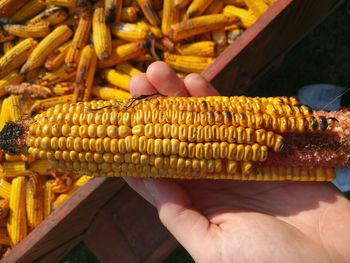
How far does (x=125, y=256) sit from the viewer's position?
427 cm

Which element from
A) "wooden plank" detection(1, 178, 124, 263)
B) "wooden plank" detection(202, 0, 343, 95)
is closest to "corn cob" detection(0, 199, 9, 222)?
"wooden plank" detection(1, 178, 124, 263)

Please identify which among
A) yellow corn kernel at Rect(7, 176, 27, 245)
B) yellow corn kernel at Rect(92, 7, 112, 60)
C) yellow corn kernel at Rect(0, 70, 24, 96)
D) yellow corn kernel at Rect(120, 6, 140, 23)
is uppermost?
yellow corn kernel at Rect(120, 6, 140, 23)

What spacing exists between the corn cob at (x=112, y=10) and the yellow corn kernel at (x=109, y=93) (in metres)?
0.72

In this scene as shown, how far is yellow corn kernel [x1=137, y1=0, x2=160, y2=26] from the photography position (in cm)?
401

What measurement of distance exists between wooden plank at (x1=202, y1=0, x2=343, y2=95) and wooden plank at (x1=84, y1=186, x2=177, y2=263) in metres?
1.62

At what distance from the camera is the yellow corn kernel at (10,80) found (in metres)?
4.18

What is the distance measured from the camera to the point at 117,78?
4035 millimetres

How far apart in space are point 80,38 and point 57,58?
332 millimetres

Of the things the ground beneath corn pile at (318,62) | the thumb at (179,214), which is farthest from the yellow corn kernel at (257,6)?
the thumb at (179,214)

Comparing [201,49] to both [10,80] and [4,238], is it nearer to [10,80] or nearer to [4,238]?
[10,80]

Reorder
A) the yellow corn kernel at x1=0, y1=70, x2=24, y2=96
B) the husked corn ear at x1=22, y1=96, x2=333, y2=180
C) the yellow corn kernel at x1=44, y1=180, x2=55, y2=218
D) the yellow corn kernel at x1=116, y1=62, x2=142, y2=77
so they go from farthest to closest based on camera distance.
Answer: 1. the yellow corn kernel at x1=0, y1=70, x2=24, y2=96
2. the yellow corn kernel at x1=116, y1=62, x2=142, y2=77
3. the yellow corn kernel at x1=44, y1=180, x2=55, y2=218
4. the husked corn ear at x1=22, y1=96, x2=333, y2=180

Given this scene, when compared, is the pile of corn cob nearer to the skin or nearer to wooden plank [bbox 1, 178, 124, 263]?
wooden plank [bbox 1, 178, 124, 263]

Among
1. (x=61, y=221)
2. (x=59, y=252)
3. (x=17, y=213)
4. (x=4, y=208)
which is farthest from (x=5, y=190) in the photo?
(x=61, y=221)

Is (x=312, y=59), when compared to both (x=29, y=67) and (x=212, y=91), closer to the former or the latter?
(x=212, y=91)
